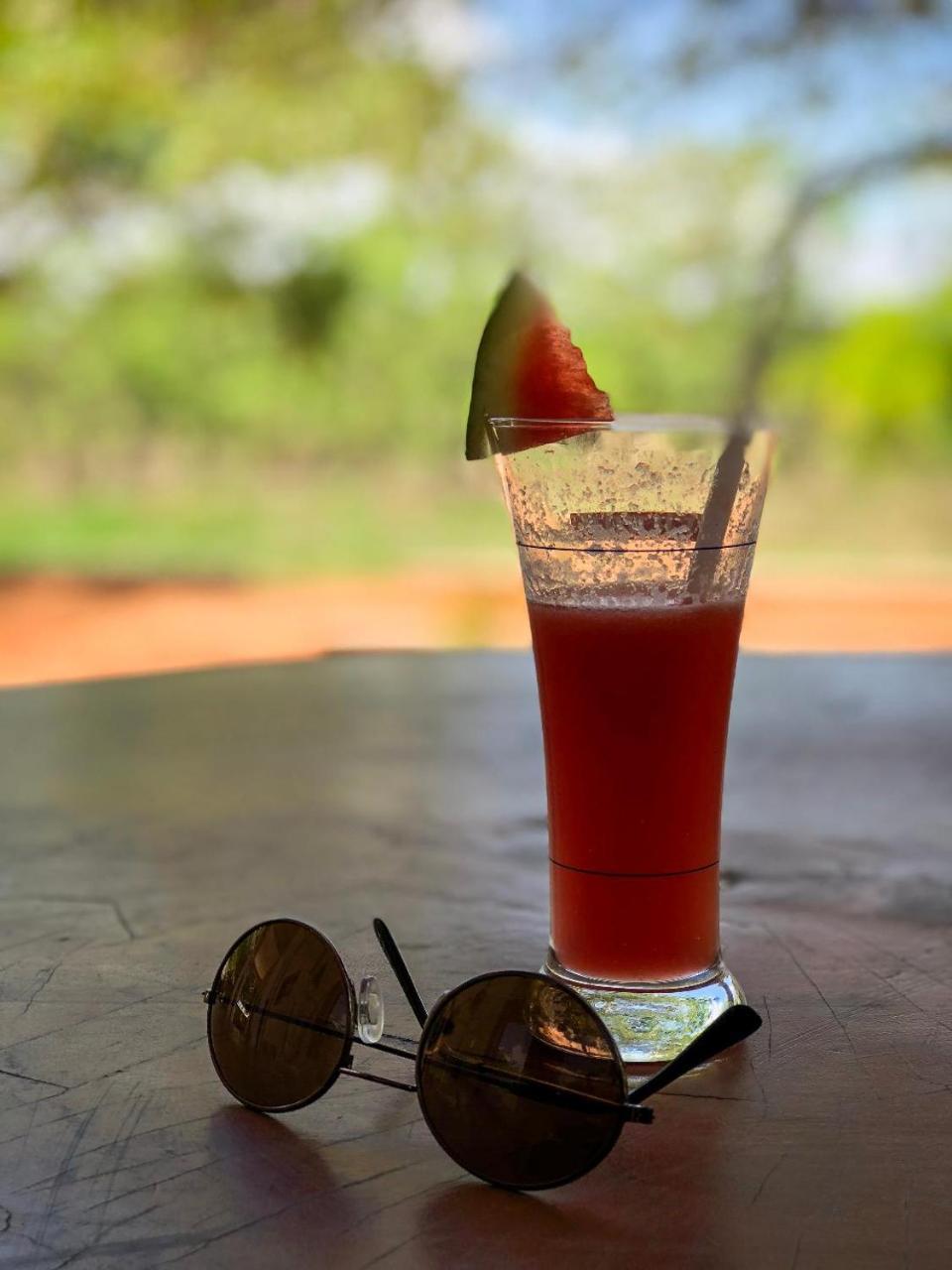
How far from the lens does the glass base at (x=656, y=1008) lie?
3.11 ft

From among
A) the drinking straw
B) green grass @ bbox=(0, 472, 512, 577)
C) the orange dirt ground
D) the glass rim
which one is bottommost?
the orange dirt ground

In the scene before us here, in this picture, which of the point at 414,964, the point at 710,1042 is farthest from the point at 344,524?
the point at 710,1042

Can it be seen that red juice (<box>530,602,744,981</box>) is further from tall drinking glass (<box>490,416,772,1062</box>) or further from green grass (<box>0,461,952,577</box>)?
green grass (<box>0,461,952,577</box>)

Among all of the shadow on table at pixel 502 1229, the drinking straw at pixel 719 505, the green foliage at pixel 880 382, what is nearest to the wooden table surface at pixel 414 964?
the shadow on table at pixel 502 1229

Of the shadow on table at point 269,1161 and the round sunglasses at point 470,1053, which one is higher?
the round sunglasses at point 470,1053

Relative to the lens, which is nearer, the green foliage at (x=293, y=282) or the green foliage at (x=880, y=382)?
the green foliage at (x=293, y=282)

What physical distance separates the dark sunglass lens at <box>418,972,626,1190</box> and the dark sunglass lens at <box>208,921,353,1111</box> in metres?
0.08

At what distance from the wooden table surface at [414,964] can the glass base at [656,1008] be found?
0.04m

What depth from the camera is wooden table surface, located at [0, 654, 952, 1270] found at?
0.71 m

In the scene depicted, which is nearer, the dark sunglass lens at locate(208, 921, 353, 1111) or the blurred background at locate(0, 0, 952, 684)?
the dark sunglass lens at locate(208, 921, 353, 1111)

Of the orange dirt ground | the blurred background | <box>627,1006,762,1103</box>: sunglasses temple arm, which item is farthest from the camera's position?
the blurred background

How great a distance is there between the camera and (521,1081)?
791 mm

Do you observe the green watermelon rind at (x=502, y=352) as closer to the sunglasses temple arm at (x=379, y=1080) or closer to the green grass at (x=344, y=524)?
the sunglasses temple arm at (x=379, y=1080)

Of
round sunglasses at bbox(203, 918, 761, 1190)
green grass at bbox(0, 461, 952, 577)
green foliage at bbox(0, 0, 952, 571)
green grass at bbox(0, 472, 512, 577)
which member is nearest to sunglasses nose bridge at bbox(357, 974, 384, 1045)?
round sunglasses at bbox(203, 918, 761, 1190)
